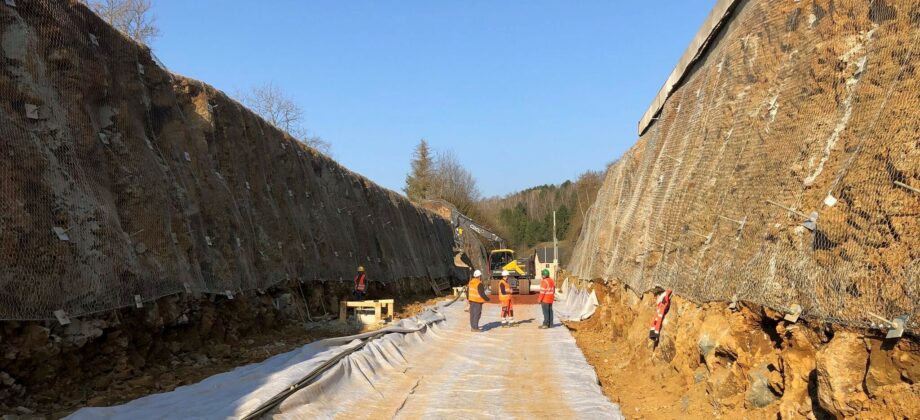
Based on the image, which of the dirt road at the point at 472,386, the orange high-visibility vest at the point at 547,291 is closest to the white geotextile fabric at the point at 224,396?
the dirt road at the point at 472,386

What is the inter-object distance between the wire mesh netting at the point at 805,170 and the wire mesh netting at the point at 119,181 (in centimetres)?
774

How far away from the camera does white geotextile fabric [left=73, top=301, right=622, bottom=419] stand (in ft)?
20.4

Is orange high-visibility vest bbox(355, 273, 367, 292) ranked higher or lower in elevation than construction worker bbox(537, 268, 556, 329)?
higher

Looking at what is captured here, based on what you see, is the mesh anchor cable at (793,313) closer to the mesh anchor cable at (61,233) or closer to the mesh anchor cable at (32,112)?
the mesh anchor cable at (61,233)

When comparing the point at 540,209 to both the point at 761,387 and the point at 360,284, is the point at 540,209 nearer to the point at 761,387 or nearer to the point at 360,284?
the point at 360,284

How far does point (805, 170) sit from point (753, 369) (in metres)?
2.01

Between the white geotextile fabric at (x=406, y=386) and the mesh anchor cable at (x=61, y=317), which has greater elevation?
the mesh anchor cable at (x=61, y=317)

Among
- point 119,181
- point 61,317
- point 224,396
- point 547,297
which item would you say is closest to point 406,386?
point 224,396

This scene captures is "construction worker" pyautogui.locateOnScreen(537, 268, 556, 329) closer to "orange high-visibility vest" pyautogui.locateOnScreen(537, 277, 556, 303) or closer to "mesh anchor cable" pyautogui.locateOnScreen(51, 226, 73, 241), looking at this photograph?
"orange high-visibility vest" pyautogui.locateOnScreen(537, 277, 556, 303)

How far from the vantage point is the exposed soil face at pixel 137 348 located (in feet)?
22.2

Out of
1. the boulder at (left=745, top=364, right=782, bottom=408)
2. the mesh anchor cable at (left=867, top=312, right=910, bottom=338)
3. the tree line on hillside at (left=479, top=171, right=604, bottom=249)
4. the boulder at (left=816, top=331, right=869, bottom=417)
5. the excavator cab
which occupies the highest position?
the tree line on hillside at (left=479, top=171, right=604, bottom=249)

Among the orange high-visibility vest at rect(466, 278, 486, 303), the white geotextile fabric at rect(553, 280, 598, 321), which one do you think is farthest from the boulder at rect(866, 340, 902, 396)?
the white geotextile fabric at rect(553, 280, 598, 321)

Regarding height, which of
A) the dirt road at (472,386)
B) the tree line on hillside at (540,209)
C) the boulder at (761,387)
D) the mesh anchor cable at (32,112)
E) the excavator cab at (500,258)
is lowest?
the dirt road at (472,386)

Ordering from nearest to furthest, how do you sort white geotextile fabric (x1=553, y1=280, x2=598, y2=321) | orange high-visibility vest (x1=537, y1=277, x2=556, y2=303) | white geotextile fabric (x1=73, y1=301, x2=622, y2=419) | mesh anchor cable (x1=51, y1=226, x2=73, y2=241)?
white geotextile fabric (x1=73, y1=301, x2=622, y2=419) → mesh anchor cable (x1=51, y1=226, x2=73, y2=241) → orange high-visibility vest (x1=537, y1=277, x2=556, y2=303) → white geotextile fabric (x1=553, y1=280, x2=598, y2=321)
